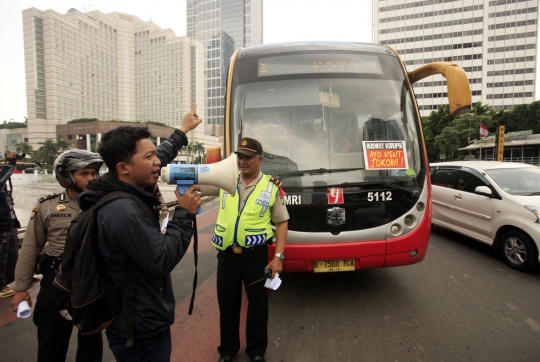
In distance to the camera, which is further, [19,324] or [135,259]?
[19,324]

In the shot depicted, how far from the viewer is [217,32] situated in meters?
137

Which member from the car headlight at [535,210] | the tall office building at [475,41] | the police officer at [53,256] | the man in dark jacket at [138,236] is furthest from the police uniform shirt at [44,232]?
the tall office building at [475,41]

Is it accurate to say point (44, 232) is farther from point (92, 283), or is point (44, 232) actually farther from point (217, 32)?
point (217, 32)

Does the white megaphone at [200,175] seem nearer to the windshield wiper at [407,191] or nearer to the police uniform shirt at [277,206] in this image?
the police uniform shirt at [277,206]

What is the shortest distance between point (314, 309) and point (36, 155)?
86307 millimetres

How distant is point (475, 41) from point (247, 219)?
93.1 meters

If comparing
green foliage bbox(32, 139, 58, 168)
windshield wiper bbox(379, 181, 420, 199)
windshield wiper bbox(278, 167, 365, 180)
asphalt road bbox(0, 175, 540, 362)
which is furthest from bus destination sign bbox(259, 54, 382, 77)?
green foliage bbox(32, 139, 58, 168)

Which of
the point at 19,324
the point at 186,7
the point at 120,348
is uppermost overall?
the point at 186,7

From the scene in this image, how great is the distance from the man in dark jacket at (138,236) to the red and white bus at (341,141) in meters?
1.74

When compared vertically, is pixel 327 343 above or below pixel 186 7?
below

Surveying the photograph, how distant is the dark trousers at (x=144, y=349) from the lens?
1.45 meters

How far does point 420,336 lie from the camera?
9.02 feet

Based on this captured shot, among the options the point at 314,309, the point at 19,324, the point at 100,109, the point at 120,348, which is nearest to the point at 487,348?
the point at 314,309

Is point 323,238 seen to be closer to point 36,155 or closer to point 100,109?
point 36,155
